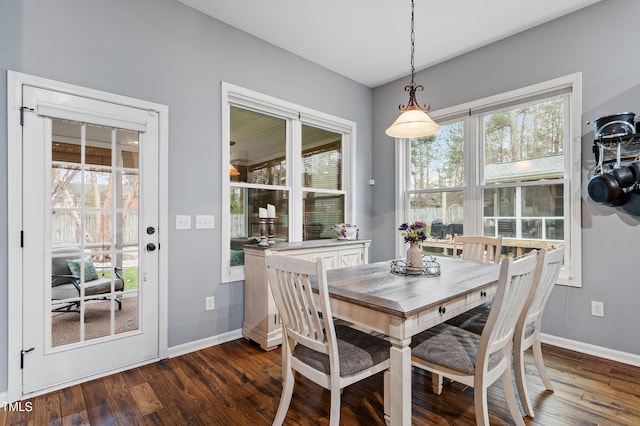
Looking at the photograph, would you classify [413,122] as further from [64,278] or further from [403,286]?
[64,278]

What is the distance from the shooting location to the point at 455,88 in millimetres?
3648

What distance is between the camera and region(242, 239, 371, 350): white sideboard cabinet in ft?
9.13

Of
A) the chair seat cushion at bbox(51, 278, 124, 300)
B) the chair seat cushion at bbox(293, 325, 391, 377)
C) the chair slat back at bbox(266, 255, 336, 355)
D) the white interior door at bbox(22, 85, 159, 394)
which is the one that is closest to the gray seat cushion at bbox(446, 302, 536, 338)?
the chair seat cushion at bbox(293, 325, 391, 377)

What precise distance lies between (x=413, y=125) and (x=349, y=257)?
161cm

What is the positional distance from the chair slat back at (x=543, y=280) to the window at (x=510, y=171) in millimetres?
1250

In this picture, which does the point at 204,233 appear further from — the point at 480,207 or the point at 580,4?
the point at 580,4

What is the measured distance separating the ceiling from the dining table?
7.44ft

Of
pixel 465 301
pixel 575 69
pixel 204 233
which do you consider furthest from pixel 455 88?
pixel 204 233

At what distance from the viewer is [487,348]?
145 cm

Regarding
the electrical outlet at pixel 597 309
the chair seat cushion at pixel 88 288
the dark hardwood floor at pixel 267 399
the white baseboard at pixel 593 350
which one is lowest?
the dark hardwood floor at pixel 267 399

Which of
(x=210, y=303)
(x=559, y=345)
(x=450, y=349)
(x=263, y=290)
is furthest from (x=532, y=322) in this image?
(x=210, y=303)

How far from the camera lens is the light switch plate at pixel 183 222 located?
268 cm

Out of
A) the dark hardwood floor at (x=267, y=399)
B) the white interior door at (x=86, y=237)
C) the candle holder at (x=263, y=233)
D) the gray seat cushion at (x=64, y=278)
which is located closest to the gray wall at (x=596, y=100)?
the dark hardwood floor at (x=267, y=399)

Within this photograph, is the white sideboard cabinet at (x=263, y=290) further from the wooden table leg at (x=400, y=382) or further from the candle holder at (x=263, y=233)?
the wooden table leg at (x=400, y=382)
